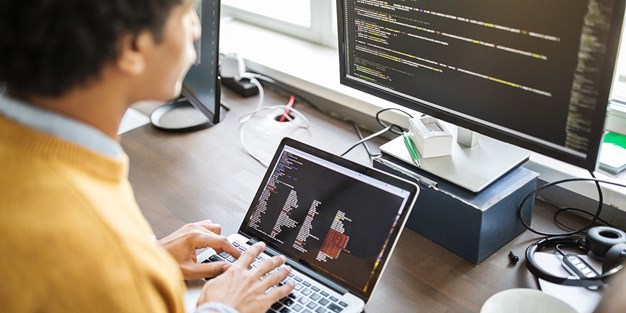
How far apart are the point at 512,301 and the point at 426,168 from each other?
0.32 metres

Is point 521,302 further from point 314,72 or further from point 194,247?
point 314,72

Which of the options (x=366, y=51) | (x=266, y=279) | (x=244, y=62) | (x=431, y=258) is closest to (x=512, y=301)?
(x=431, y=258)

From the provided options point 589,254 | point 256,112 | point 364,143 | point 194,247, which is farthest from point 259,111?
point 589,254

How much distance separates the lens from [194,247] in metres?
1.07

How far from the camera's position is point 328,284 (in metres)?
1.02

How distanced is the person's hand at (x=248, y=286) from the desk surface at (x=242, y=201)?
161 millimetres

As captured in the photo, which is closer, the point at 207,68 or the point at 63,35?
the point at 63,35

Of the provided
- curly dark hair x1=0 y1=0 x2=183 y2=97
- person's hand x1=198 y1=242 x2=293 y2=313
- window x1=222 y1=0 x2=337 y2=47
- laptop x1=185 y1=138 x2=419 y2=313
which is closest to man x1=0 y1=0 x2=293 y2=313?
curly dark hair x1=0 y1=0 x2=183 y2=97

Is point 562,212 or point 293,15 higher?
point 293,15

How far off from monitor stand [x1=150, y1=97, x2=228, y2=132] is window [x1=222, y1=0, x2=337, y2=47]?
472 millimetres

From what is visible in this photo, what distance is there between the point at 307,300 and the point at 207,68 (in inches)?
30.0

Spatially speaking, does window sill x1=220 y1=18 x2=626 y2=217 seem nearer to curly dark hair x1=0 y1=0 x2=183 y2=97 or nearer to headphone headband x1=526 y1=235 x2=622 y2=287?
headphone headband x1=526 y1=235 x2=622 y2=287

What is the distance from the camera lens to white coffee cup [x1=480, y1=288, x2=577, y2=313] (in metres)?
0.88

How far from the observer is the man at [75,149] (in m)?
0.62
